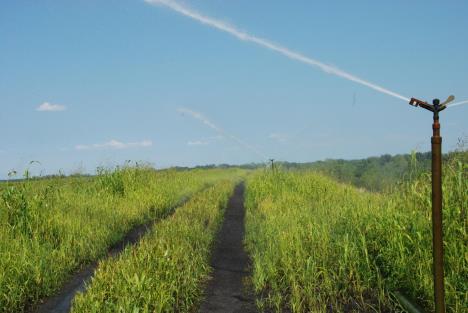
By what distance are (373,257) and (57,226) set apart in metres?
6.22

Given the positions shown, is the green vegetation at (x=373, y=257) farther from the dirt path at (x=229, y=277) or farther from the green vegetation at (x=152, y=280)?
the green vegetation at (x=152, y=280)

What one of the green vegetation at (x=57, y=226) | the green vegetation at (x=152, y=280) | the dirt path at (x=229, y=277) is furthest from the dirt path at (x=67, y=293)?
the dirt path at (x=229, y=277)

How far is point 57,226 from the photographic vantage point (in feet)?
31.3

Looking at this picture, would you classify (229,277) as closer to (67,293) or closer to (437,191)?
(67,293)

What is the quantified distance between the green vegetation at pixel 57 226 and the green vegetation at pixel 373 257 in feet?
10.8

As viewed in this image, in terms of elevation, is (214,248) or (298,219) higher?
(298,219)

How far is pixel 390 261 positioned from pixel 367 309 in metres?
0.75

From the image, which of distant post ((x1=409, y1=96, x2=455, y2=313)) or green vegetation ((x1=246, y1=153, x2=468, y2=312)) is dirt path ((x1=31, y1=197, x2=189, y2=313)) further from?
distant post ((x1=409, y1=96, x2=455, y2=313))

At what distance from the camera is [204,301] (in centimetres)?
670

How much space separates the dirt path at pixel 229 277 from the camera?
6534 millimetres

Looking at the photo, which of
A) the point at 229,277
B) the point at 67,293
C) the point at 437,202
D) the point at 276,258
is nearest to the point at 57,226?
the point at 67,293

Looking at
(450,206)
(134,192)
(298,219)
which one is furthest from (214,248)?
(134,192)

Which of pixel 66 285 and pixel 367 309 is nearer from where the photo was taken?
pixel 367 309

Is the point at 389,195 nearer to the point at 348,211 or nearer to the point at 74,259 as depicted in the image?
the point at 348,211
